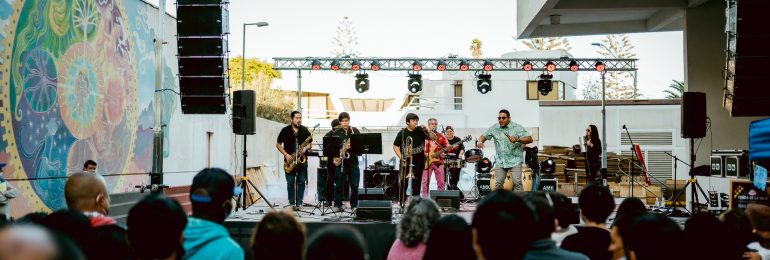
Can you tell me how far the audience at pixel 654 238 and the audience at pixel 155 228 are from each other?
7.26 feet

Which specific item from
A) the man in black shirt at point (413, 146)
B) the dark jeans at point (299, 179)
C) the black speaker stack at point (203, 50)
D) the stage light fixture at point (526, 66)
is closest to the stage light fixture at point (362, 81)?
the stage light fixture at point (526, 66)

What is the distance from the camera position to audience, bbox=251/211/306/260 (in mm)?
3199

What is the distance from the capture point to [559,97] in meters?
40.8

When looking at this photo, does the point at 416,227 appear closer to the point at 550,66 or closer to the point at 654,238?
the point at 654,238

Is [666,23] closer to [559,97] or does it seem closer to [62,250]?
[62,250]

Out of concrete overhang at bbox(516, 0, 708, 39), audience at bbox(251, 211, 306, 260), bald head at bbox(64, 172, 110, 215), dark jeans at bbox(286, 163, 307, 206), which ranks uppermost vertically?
concrete overhang at bbox(516, 0, 708, 39)

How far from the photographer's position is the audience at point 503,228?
10.5 ft

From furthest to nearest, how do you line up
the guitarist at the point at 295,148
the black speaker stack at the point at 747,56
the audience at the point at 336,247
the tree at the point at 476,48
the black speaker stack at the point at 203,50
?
the tree at the point at 476,48, the guitarist at the point at 295,148, the black speaker stack at the point at 203,50, the black speaker stack at the point at 747,56, the audience at the point at 336,247

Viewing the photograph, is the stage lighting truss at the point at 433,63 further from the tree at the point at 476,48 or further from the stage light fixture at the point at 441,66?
the tree at the point at 476,48

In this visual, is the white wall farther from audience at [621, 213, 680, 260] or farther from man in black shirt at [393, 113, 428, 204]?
audience at [621, 213, 680, 260]

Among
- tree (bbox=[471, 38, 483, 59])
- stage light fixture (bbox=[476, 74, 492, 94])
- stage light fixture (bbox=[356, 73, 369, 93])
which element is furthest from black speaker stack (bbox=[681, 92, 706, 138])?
tree (bbox=[471, 38, 483, 59])

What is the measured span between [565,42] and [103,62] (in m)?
50.1

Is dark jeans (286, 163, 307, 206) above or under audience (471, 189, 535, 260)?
under

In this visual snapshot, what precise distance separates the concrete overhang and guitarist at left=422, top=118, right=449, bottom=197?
11.9ft
